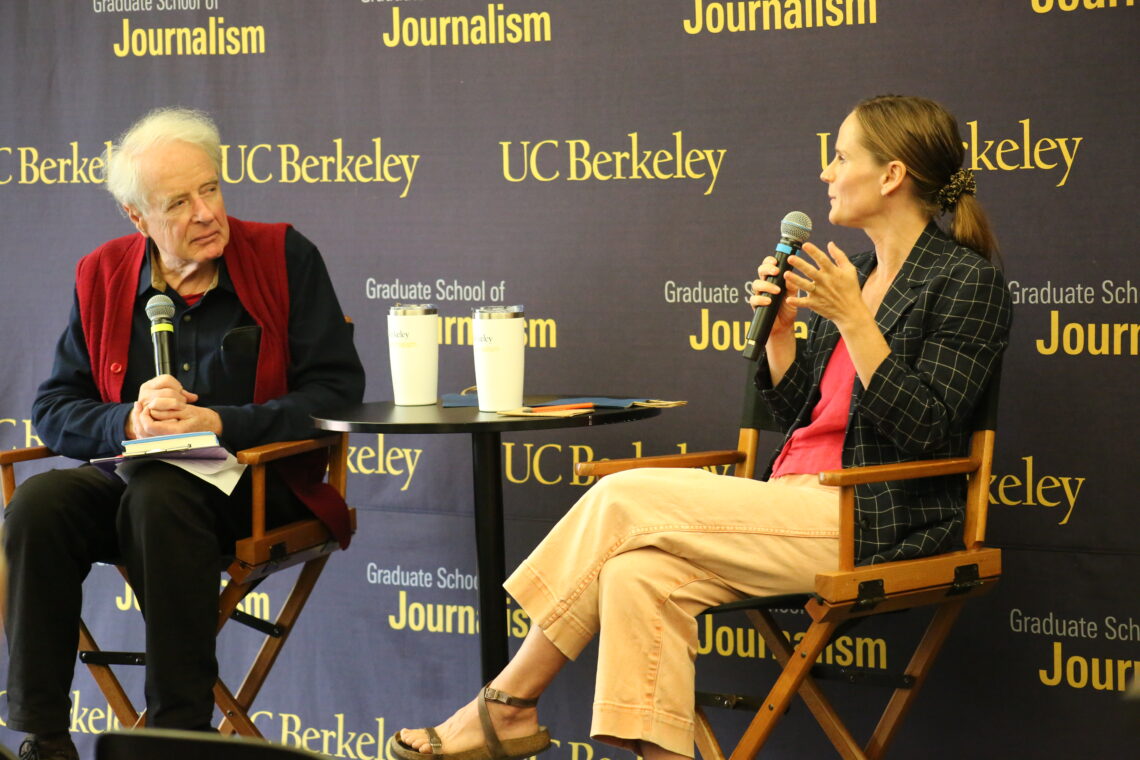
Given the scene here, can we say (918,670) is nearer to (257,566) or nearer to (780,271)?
(780,271)

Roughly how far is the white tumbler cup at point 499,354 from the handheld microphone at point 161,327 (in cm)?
62

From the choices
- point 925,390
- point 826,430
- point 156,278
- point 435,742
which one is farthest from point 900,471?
point 156,278

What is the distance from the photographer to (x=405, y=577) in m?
3.49

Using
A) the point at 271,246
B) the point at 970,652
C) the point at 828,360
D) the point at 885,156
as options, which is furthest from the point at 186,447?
the point at 970,652

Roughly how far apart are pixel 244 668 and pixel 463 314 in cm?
119

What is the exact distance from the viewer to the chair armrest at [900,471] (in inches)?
84.9

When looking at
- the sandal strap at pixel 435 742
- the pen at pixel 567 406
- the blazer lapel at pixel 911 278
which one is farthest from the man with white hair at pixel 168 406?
the blazer lapel at pixel 911 278

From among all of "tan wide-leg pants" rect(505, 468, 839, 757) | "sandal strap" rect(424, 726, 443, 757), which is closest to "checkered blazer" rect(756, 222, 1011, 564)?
"tan wide-leg pants" rect(505, 468, 839, 757)

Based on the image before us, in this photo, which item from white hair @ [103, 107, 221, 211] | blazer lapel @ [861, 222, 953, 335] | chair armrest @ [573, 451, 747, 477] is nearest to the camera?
blazer lapel @ [861, 222, 953, 335]

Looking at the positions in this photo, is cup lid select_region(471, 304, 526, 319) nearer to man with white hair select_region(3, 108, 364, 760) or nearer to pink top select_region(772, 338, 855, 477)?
man with white hair select_region(3, 108, 364, 760)

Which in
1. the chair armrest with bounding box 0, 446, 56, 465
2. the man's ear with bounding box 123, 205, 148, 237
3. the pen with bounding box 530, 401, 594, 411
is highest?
the man's ear with bounding box 123, 205, 148, 237

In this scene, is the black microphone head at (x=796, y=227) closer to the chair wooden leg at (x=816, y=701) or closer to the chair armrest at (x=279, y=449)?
the chair wooden leg at (x=816, y=701)

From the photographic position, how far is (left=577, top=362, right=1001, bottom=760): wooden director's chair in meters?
2.21

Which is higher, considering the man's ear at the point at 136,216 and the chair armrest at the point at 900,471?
the man's ear at the point at 136,216
